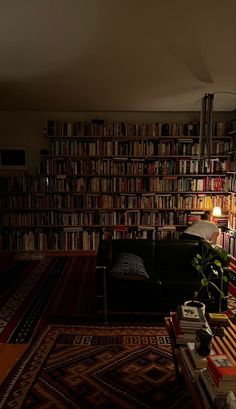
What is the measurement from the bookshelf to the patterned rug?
2.57 m

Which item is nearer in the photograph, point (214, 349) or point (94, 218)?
point (214, 349)

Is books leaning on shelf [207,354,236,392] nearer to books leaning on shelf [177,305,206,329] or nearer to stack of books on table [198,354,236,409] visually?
stack of books on table [198,354,236,409]

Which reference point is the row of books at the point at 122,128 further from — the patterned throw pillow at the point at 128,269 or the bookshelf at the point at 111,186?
the patterned throw pillow at the point at 128,269

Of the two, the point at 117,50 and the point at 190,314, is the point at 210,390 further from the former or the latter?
the point at 117,50

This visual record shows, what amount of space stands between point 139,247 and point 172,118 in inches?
105

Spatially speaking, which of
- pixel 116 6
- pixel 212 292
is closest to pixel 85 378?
pixel 212 292

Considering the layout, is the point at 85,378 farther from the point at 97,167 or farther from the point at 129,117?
the point at 129,117

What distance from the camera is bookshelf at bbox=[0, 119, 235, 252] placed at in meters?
4.88

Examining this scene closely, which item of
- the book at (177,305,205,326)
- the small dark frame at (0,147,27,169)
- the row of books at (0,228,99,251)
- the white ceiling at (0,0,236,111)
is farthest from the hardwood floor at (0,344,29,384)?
the small dark frame at (0,147,27,169)

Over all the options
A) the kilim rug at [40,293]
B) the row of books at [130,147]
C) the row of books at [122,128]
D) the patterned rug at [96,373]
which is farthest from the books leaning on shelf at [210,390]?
the row of books at [122,128]

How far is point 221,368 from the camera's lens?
4.25 feet

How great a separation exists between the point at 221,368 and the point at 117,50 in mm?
2471

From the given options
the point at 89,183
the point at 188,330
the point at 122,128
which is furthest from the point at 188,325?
the point at 122,128

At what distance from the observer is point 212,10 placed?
187 cm
